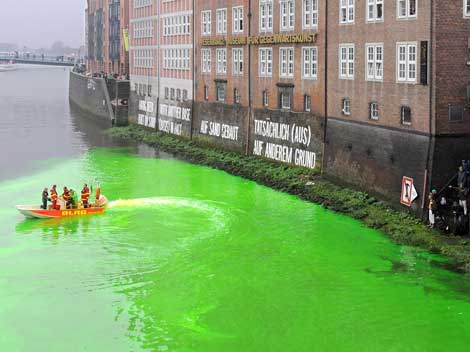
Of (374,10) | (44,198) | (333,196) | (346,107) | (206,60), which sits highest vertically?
(374,10)

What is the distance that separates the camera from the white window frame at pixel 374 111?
38809 millimetres

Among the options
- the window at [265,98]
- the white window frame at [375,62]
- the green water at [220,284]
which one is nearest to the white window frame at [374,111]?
→ the white window frame at [375,62]

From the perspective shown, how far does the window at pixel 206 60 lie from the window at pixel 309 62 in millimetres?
17189

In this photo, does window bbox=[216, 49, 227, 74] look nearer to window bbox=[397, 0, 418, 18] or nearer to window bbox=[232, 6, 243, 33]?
window bbox=[232, 6, 243, 33]

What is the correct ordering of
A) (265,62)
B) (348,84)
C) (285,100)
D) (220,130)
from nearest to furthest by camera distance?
(348,84) < (285,100) < (265,62) < (220,130)

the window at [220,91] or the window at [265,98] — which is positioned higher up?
the window at [220,91]

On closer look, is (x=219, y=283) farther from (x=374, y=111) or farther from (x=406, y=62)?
(x=374, y=111)

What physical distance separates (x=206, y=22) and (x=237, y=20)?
22.8 ft

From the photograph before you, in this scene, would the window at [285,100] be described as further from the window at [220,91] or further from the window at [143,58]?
the window at [143,58]

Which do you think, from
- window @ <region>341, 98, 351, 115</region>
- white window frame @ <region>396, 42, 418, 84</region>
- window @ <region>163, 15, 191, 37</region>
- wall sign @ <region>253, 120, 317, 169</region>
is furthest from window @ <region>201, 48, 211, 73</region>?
white window frame @ <region>396, 42, 418, 84</region>

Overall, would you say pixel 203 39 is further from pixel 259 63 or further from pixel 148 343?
pixel 148 343

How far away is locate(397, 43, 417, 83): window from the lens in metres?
35.2

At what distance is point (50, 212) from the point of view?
38.4 metres

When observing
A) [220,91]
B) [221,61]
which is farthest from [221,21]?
[220,91]
